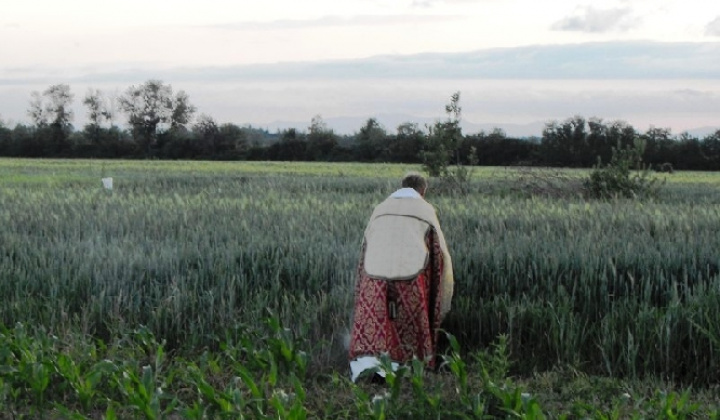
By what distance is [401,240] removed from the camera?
629 centimetres

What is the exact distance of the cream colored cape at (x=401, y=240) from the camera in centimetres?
628

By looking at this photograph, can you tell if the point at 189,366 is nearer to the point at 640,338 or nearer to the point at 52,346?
the point at 52,346

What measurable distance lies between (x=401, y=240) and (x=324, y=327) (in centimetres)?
152

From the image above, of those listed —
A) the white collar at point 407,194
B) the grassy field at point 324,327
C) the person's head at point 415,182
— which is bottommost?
the grassy field at point 324,327

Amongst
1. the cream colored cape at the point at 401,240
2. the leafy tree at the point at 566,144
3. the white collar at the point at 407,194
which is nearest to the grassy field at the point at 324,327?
the cream colored cape at the point at 401,240

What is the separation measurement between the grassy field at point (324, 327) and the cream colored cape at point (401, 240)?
61 cm

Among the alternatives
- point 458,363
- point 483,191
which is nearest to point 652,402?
point 458,363

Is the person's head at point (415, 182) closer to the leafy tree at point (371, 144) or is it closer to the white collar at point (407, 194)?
the white collar at point (407, 194)

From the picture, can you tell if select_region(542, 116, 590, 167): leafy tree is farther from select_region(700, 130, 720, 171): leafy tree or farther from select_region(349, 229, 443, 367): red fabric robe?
select_region(349, 229, 443, 367): red fabric robe

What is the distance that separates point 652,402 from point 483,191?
14682 mm

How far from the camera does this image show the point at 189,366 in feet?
19.7

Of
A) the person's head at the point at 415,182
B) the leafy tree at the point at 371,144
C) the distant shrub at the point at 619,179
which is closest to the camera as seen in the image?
the person's head at the point at 415,182

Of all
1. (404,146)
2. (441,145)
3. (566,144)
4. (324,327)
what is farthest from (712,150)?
(324,327)

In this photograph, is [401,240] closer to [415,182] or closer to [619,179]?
[415,182]
